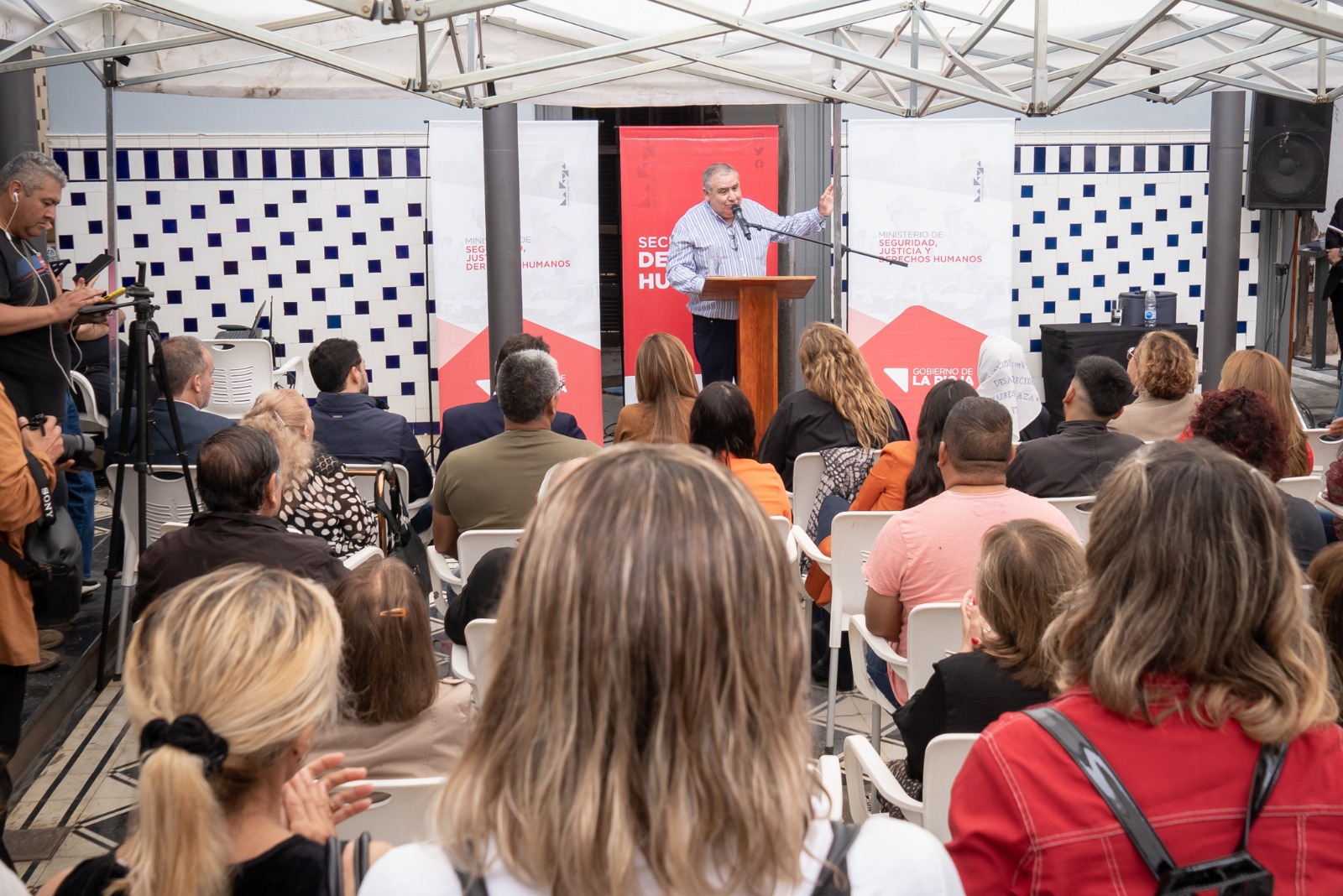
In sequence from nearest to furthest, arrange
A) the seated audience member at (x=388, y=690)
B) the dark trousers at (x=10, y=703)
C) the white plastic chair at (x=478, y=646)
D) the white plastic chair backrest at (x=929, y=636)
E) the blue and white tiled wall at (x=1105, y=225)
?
the seated audience member at (x=388, y=690) → the white plastic chair backrest at (x=929, y=636) → the white plastic chair at (x=478, y=646) → the dark trousers at (x=10, y=703) → the blue and white tiled wall at (x=1105, y=225)

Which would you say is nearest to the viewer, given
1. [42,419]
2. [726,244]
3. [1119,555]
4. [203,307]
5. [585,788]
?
[585,788]

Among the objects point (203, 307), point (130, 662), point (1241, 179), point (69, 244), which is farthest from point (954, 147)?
point (130, 662)

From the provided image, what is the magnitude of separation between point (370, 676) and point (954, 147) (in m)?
6.57

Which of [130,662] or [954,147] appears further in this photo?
[954,147]

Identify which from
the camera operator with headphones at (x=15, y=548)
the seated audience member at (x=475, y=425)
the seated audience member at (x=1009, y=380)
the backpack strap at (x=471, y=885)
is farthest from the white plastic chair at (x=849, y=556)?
the seated audience member at (x=1009, y=380)

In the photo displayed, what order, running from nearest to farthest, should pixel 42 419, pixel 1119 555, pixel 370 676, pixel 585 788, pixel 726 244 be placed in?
pixel 585 788
pixel 1119 555
pixel 370 676
pixel 42 419
pixel 726 244

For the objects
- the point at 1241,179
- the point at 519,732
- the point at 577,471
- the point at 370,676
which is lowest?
the point at 370,676

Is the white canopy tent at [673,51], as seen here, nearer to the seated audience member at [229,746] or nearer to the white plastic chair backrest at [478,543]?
the white plastic chair backrest at [478,543]

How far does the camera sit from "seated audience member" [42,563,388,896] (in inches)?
53.6

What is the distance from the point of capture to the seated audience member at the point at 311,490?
385 centimetres

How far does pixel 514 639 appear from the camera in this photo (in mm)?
1059

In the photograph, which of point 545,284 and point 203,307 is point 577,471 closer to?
point 545,284

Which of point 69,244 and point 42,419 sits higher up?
point 69,244

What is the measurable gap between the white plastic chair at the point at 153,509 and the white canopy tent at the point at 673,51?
155cm
